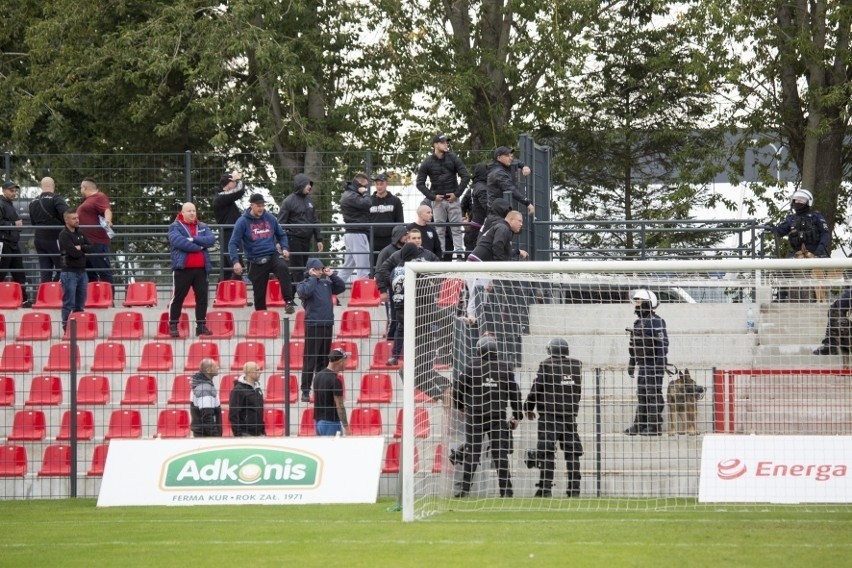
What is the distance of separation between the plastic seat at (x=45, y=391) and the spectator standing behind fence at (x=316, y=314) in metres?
2.90

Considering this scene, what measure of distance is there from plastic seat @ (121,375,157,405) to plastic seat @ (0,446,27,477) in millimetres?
1316

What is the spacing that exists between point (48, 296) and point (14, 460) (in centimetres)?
506

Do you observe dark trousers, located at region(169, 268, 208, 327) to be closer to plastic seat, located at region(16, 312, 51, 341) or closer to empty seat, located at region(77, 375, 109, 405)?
plastic seat, located at region(16, 312, 51, 341)

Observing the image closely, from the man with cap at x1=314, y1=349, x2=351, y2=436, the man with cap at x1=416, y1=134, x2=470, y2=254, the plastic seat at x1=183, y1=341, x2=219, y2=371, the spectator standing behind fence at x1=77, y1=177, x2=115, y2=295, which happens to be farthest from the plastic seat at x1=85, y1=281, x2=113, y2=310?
the man with cap at x1=314, y1=349, x2=351, y2=436

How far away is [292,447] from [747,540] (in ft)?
14.9

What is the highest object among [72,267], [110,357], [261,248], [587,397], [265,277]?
[261,248]

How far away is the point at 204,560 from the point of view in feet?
29.1

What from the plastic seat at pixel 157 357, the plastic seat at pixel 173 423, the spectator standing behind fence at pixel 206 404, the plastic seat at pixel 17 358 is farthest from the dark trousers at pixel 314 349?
the plastic seat at pixel 17 358

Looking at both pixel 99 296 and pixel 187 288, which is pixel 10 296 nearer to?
pixel 99 296

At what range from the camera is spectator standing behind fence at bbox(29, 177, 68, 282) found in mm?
18125

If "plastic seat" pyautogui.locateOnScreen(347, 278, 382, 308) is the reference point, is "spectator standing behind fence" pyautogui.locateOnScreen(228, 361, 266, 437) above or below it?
below

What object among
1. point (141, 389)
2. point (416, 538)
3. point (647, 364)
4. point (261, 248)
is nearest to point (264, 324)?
point (261, 248)

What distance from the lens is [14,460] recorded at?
1367 centimetres

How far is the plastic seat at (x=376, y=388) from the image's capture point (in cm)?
1376
